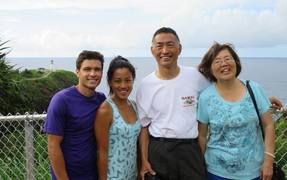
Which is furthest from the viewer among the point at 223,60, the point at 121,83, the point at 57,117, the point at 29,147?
the point at 29,147

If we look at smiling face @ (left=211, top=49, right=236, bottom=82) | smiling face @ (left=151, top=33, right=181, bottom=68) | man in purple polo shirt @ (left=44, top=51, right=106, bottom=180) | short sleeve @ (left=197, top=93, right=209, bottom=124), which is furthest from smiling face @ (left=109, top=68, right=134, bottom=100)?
smiling face @ (left=211, top=49, right=236, bottom=82)

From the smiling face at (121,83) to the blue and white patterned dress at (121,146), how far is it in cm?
9

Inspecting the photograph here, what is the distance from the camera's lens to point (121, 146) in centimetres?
345

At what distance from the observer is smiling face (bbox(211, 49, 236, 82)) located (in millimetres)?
3328

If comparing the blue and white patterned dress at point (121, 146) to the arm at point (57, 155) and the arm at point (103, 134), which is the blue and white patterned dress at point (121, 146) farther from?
the arm at point (57, 155)

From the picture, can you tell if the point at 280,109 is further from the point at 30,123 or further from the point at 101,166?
the point at 30,123

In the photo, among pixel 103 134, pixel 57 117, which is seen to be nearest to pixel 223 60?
pixel 103 134

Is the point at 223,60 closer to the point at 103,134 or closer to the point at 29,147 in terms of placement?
the point at 103,134

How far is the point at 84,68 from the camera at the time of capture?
3.40 meters

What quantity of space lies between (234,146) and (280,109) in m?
0.55

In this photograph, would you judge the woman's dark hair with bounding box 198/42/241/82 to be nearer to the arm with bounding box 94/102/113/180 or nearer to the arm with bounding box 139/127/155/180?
the arm with bounding box 139/127/155/180

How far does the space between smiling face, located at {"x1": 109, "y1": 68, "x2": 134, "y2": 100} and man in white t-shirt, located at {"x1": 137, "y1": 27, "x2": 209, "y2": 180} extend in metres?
0.15

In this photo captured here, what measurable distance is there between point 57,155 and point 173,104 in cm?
92

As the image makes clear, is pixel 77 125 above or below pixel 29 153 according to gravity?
above
